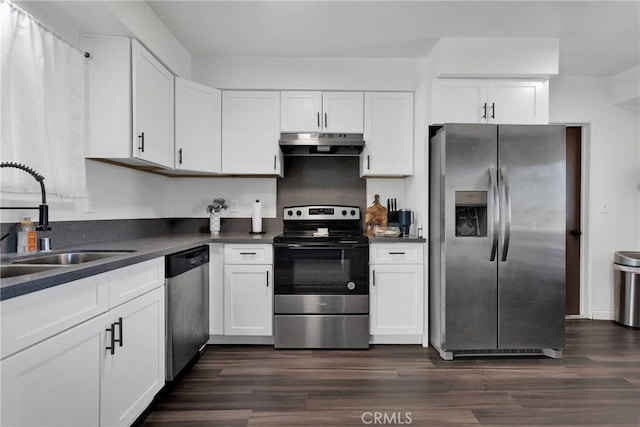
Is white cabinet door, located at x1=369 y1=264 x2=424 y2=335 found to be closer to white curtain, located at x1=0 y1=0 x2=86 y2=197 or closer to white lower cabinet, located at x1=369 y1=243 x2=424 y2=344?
white lower cabinet, located at x1=369 y1=243 x2=424 y2=344

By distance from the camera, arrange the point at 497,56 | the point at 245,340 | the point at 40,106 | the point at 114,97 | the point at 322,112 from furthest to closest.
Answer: the point at 322,112, the point at 245,340, the point at 497,56, the point at 114,97, the point at 40,106

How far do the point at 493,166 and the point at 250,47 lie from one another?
2221mm

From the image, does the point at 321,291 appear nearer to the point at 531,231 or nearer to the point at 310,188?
the point at 310,188

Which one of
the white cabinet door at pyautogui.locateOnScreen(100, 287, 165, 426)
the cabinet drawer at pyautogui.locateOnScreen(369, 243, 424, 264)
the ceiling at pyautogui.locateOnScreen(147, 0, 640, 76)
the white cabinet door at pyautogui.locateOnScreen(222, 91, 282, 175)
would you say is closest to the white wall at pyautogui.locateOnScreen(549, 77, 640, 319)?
the ceiling at pyautogui.locateOnScreen(147, 0, 640, 76)

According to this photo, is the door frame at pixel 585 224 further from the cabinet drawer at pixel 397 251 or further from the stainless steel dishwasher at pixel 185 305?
the stainless steel dishwasher at pixel 185 305

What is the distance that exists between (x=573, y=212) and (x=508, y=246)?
173cm

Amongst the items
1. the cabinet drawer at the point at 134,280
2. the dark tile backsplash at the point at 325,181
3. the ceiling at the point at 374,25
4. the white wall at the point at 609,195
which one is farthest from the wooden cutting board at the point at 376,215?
the white wall at the point at 609,195

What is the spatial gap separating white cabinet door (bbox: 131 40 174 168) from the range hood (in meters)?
0.96

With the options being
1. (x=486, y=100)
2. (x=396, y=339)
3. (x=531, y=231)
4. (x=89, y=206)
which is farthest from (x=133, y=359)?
(x=486, y=100)

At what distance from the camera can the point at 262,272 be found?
2943 mm

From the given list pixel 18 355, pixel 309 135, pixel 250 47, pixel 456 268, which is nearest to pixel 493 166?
pixel 456 268

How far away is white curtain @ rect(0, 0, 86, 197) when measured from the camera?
66.7 inches

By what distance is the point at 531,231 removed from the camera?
9.00 ft

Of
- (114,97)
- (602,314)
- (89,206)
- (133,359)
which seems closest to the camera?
(133,359)
